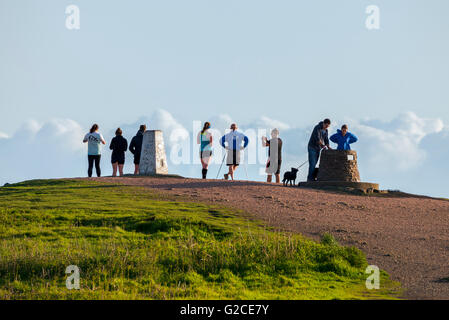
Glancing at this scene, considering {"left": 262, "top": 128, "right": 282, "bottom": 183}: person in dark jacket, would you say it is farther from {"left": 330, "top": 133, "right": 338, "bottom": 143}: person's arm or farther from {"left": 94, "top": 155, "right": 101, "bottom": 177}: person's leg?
{"left": 94, "top": 155, "right": 101, "bottom": 177}: person's leg

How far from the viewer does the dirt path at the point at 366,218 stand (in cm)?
1438

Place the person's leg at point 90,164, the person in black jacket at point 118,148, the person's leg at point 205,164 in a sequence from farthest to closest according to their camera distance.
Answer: the person in black jacket at point 118,148, the person's leg at point 90,164, the person's leg at point 205,164

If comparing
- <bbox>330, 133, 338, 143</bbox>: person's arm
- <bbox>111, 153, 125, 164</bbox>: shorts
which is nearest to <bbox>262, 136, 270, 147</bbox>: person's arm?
<bbox>330, 133, 338, 143</bbox>: person's arm

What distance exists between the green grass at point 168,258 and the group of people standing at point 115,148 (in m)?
7.19

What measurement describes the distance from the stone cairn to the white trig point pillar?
23.6ft

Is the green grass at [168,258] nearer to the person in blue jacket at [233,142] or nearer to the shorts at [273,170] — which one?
the person in blue jacket at [233,142]

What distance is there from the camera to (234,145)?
26.8 meters

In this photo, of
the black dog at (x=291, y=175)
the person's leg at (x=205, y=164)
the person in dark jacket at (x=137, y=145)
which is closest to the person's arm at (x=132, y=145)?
the person in dark jacket at (x=137, y=145)

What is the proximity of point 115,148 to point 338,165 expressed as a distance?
9.75m

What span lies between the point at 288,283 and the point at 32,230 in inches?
326

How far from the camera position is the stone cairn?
25781 millimetres

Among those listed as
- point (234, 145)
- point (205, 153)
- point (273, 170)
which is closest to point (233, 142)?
point (234, 145)

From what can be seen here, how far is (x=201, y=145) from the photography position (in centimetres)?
2680

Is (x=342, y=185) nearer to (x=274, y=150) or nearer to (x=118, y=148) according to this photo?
(x=274, y=150)
